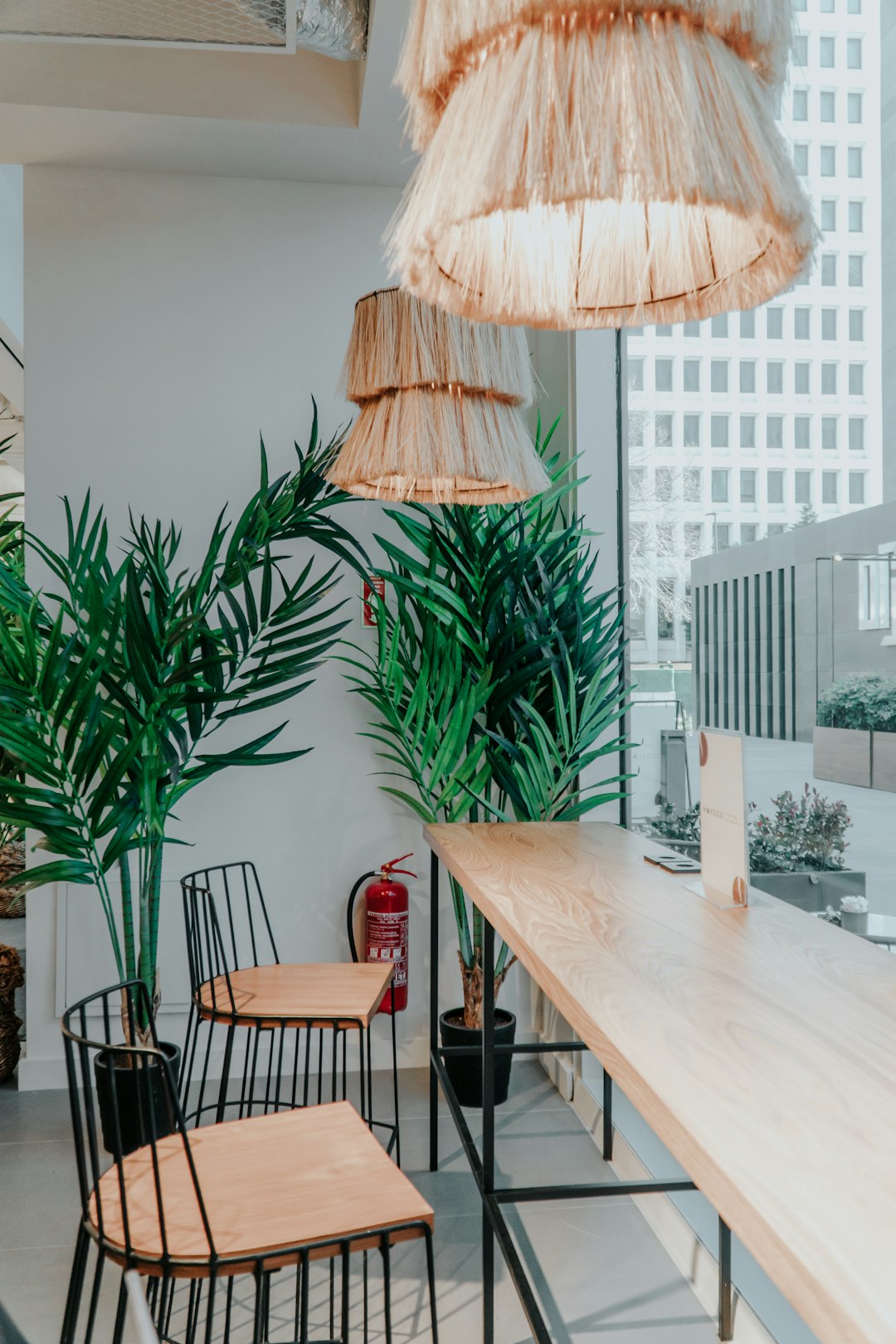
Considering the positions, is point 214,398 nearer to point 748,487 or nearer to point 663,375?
point 663,375

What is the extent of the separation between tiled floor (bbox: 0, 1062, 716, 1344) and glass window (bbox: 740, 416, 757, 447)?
75.4 inches

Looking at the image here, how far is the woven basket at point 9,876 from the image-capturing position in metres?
4.63

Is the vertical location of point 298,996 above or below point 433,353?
below

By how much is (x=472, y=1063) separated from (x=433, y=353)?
2.08 m

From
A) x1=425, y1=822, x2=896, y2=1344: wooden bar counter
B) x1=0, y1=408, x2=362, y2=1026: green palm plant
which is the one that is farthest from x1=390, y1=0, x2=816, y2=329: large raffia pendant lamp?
x1=0, y1=408, x2=362, y2=1026: green palm plant

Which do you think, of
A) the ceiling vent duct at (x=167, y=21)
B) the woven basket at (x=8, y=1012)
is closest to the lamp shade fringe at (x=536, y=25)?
the ceiling vent duct at (x=167, y=21)

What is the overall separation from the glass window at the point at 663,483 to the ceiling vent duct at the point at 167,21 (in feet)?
4.85

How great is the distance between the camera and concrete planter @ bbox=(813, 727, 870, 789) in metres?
2.00

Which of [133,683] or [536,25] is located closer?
[536,25]

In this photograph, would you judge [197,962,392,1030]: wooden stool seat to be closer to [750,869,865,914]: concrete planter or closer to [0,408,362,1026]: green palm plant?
[0,408,362,1026]: green palm plant

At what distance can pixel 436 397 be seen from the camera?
6.84 ft

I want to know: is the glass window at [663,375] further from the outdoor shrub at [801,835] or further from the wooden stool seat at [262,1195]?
the wooden stool seat at [262,1195]

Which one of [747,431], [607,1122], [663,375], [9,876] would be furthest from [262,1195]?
[9,876]

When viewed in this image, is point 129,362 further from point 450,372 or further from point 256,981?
point 256,981
